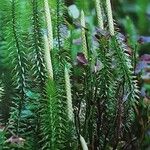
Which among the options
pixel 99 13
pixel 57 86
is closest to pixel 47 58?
pixel 57 86

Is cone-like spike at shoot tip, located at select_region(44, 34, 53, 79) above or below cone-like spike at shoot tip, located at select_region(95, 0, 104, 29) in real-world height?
below

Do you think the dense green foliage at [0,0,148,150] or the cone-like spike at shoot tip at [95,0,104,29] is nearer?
the dense green foliage at [0,0,148,150]

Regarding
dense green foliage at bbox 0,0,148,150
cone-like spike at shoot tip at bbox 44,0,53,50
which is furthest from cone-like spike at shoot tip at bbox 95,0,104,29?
cone-like spike at shoot tip at bbox 44,0,53,50

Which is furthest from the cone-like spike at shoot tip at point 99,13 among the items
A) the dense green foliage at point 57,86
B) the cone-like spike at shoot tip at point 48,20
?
the cone-like spike at shoot tip at point 48,20

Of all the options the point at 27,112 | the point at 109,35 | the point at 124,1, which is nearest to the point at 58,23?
the point at 109,35

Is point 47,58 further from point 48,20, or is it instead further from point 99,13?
point 99,13

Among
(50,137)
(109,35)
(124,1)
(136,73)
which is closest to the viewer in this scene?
(50,137)

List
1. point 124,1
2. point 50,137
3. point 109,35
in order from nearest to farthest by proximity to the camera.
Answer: point 50,137 < point 109,35 < point 124,1

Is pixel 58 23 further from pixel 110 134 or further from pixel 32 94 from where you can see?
pixel 110 134

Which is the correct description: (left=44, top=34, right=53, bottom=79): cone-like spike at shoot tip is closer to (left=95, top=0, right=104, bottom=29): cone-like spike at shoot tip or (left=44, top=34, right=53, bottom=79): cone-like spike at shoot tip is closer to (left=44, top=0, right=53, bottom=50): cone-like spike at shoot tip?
(left=44, top=0, right=53, bottom=50): cone-like spike at shoot tip
